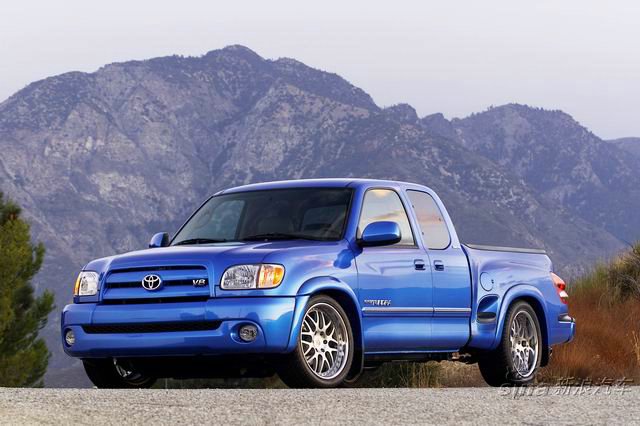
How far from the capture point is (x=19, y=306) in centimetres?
5181

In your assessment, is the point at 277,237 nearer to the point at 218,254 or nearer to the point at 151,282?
the point at 218,254

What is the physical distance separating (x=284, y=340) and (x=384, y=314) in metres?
1.28

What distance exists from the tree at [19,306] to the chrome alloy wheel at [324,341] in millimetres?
38480

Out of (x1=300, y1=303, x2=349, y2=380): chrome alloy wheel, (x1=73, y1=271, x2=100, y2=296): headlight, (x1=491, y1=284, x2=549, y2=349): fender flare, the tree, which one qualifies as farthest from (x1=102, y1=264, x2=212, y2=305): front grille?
the tree

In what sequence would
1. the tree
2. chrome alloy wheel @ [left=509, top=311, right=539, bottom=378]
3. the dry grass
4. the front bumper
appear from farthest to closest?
the tree, the dry grass, chrome alloy wheel @ [left=509, top=311, right=539, bottom=378], the front bumper

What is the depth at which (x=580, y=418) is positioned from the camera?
711cm

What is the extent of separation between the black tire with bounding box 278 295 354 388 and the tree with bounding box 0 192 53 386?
38.5 m

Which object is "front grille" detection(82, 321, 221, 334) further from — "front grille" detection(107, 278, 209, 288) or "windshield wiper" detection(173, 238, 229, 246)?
"windshield wiper" detection(173, 238, 229, 246)

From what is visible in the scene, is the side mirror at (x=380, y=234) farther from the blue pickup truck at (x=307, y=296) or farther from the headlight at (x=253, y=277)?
the headlight at (x=253, y=277)

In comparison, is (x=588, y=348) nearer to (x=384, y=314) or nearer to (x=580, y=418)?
(x=384, y=314)

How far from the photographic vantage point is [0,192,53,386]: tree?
47531 mm

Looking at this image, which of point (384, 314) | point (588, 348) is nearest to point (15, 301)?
point (588, 348)

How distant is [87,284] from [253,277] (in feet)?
4.63

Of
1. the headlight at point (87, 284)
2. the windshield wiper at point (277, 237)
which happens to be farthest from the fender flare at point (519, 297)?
the headlight at point (87, 284)
